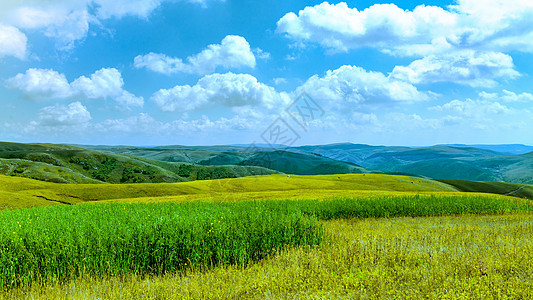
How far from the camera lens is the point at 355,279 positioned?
7.75m

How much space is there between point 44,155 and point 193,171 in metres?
70.1

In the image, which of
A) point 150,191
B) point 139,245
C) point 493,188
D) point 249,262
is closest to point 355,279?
point 249,262

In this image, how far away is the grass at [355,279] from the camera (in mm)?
7199

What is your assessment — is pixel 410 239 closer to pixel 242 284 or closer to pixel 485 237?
pixel 485 237

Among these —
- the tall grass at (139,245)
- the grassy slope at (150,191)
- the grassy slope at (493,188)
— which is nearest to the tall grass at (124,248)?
the tall grass at (139,245)

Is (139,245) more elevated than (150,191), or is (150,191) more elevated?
(139,245)

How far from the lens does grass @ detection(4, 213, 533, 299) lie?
7199 millimetres

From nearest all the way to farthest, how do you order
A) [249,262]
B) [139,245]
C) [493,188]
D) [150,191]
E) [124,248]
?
1. [124,248]
2. [139,245]
3. [249,262]
4. [150,191]
5. [493,188]

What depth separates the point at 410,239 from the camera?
12.1 m

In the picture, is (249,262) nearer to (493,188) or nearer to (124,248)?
(124,248)

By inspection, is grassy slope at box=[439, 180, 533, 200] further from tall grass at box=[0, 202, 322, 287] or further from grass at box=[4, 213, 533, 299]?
tall grass at box=[0, 202, 322, 287]

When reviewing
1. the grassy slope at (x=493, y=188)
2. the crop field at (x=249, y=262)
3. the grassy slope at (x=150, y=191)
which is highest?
the crop field at (x=249, y=262)

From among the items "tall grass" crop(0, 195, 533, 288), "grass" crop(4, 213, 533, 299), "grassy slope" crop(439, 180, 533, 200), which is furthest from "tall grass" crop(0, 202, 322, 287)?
"grassy slope" crop(439, 180, 533, 200)

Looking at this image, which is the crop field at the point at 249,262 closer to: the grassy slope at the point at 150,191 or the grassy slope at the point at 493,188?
the grassy slope at the point at 150,191
